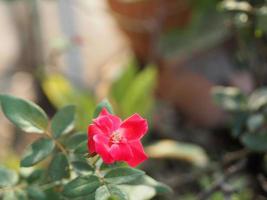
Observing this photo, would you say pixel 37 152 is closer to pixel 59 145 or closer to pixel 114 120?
pixel 59 145

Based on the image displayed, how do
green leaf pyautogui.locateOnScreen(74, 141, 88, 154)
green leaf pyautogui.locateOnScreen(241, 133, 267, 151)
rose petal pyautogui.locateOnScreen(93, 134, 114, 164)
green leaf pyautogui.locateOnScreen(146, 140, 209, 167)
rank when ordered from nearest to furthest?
rose petal pyautogui.locateOnScreen(93, 134, 114, 164) < green leaf pyautogui.locateOnScreen(74, 141, 88, 154) < green leaf pyautogui.locateOnScreen(241, 133, 267, 151) < green leaf pyautogui.locateOnScreen(146, 140, 209, 167)

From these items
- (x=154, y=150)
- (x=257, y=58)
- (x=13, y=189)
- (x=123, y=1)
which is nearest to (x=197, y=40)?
(x=123, y=1)

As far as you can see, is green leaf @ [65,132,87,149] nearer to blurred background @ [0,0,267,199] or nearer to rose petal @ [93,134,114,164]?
rose petal @ [93,134,114,164]

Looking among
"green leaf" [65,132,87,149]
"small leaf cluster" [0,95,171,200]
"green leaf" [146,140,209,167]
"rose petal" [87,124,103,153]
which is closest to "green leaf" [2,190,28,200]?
"small leaf cluster" [0,95,171,200]

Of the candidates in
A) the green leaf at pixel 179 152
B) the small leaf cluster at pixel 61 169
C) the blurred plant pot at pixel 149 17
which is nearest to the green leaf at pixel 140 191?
the small leaf cluster at pixel 61 169

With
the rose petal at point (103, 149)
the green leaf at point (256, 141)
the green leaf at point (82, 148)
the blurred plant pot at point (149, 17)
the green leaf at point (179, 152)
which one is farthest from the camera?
the blurred plant pot at point (149, 17)

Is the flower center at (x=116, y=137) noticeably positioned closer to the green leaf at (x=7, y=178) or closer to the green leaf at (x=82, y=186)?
the green leaf at (x=82, y=186)

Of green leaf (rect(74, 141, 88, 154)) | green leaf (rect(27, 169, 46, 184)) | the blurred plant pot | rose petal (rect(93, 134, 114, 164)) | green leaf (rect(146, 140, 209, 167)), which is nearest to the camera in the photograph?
rose petal (rect(93, 134, 114, 164))

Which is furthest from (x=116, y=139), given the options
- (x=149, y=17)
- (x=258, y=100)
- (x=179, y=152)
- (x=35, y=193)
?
(x=149, y=17)
